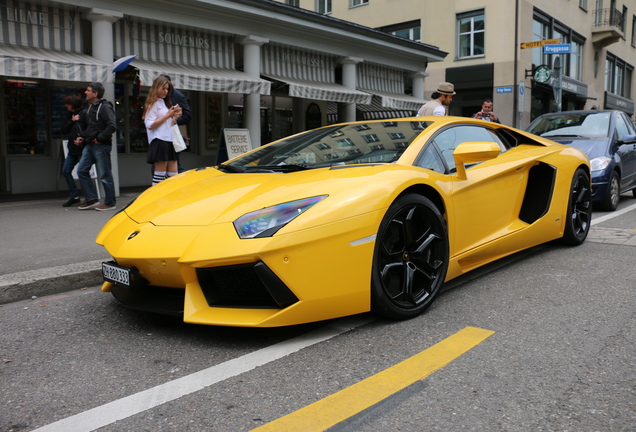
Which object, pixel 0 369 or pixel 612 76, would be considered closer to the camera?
pixel 0 369

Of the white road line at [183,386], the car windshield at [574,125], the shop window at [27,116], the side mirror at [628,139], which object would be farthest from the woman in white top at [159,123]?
the side mirror at [628,139]

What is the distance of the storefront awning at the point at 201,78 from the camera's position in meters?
9.19

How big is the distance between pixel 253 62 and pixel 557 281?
8.51m

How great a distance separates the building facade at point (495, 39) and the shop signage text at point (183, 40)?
11.7m

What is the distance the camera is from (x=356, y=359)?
8.86ft

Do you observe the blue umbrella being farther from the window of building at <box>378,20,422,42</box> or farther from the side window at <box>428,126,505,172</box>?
the window of building at <box>378,20,422,42</box>

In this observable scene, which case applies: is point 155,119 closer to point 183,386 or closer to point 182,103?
point 182,103

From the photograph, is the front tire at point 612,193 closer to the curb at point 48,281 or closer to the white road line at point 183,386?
the white road line at point 183,386

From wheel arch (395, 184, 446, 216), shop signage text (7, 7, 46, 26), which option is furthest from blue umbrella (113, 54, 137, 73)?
wheel arch (395, 184, 446, 216)

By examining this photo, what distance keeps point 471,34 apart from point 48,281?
2253cm

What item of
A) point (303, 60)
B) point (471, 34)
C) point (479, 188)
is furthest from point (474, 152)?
point (471, 34)

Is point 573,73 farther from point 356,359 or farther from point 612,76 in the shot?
point 356,359

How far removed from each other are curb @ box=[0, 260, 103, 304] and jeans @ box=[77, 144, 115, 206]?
3262 mm

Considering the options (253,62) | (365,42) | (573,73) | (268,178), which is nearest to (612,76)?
(573,73)
